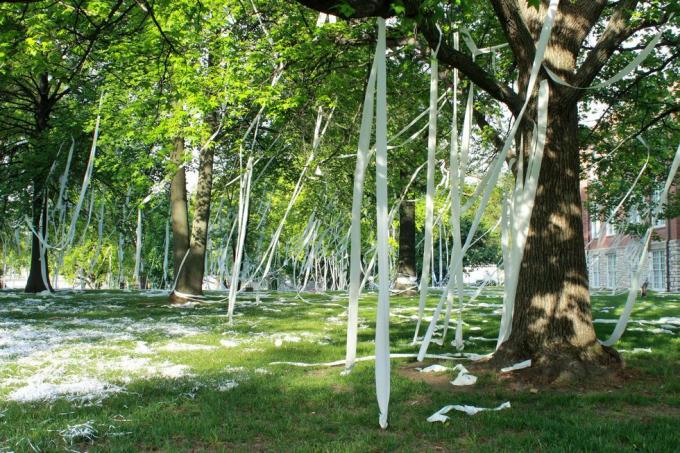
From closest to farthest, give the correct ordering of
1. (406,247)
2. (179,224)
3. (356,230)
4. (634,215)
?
(356,230) < (179,224) < (634,215) < (406,247)

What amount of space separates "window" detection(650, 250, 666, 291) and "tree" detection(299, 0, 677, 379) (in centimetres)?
3275

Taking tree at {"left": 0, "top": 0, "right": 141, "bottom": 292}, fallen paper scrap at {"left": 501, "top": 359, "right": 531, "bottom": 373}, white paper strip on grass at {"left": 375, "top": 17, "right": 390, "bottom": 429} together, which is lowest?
fallen paper scrap at {"left": 501, "top": 359, "right": 531, "bottom": 373}

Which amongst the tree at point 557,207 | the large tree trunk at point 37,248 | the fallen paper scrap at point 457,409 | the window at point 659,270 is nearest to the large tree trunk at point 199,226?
the large tree trunk at point 37,248

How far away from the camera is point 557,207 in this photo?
5.96 metres

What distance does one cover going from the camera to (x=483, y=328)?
32.9 ft

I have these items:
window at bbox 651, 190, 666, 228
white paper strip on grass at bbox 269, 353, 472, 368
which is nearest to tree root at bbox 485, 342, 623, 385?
white paper strip on grass at bbox 269, 353, 472, 368

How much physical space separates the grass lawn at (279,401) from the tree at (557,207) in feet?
1.74

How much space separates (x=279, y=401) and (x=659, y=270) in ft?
119

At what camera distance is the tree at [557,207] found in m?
5.80

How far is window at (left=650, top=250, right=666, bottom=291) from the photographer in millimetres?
34931

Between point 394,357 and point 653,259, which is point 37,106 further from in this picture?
point 653,259

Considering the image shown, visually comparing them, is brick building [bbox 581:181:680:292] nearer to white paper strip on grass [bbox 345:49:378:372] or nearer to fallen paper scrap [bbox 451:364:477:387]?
fallen paper scrap [bbox 451:364:477:387]

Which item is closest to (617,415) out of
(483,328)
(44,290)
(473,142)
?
(483,328)

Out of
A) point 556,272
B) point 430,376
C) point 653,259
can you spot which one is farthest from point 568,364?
point 653,259
